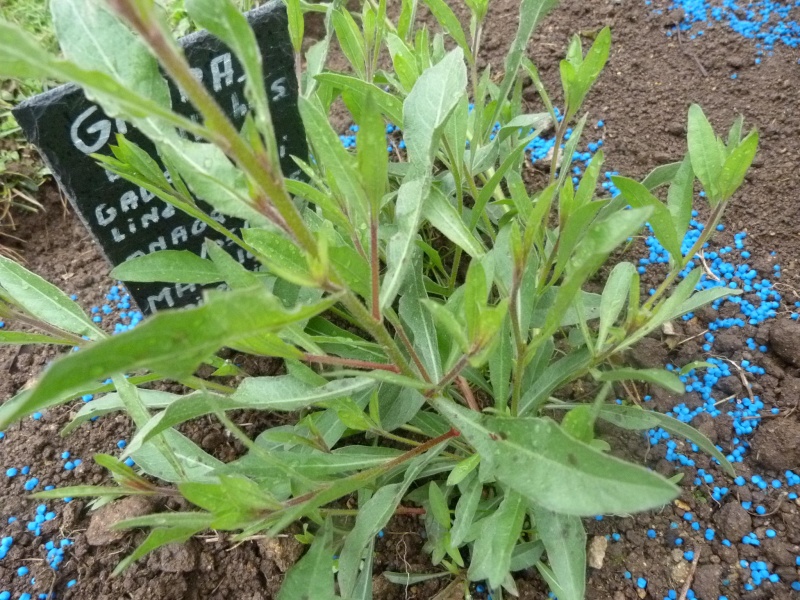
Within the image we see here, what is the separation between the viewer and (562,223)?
0.97 m

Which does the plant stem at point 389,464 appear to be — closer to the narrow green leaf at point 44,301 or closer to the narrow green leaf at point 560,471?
the narrow green leaf at point 560,471

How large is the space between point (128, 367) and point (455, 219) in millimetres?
637

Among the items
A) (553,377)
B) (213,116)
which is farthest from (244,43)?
(553,377)

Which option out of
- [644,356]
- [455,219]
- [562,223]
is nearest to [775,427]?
[644,356]

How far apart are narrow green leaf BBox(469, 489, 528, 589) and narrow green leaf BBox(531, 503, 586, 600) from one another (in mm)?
73

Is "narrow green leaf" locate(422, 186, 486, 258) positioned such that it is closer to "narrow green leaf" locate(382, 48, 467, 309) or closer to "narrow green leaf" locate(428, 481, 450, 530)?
"narrow green leaf" locate(382, 48, 467, 309)

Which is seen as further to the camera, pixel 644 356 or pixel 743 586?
pixel 644 356

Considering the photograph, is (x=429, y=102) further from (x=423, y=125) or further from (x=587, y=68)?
(x=587, y=68)

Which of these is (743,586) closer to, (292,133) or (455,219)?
(455,219)

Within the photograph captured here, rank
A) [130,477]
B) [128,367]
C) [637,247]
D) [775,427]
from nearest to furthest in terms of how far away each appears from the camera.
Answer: [128,367] → [130,477] → [775,427] → [637,247]

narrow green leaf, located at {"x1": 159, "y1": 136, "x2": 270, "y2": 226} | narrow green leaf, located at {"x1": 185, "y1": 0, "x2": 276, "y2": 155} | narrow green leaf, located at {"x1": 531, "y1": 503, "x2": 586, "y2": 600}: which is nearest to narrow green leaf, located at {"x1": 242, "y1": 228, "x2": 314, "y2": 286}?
narrow green leaf, located at {"x1": 159, "y1": 136, "x2": 270, "y2": 226}

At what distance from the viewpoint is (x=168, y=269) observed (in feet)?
3.66

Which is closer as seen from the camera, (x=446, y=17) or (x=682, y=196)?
(x=682, y=196)

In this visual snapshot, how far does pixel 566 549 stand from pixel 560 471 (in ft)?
1.09
